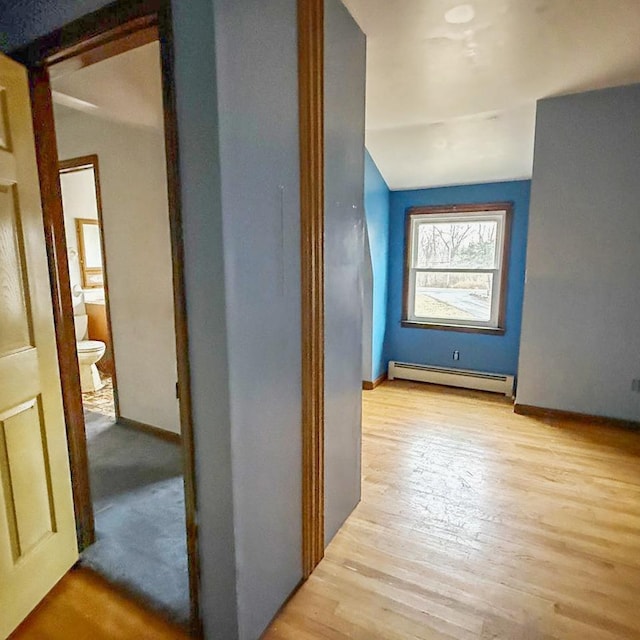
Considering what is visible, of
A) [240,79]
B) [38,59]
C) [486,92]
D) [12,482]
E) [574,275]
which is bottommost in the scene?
[12,482]

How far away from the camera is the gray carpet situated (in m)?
1.64

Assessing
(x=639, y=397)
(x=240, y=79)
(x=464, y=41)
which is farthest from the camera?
(x=639, y=397)

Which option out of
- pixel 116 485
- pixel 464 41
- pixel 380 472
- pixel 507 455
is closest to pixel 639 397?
pixel 507 455

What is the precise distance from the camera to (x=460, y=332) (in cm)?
425

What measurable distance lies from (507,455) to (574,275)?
1.53 m

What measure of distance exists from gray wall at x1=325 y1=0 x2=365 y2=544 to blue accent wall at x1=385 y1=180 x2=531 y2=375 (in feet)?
8.22

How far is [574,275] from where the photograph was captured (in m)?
3.13

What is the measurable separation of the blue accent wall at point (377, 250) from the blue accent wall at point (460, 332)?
0.37 feet

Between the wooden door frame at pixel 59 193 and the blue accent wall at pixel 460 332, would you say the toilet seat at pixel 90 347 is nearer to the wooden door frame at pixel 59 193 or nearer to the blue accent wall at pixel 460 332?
the wooden door frame at pixel 59 193

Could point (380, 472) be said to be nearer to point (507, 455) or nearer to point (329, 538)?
point (329, 538)

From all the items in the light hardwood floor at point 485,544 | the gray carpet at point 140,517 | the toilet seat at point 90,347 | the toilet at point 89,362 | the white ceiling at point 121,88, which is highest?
the white ceiling at point 121,88

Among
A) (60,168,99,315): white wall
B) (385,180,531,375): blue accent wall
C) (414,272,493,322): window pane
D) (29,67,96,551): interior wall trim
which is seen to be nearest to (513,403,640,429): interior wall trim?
(385,180,531,375): blue accent wall

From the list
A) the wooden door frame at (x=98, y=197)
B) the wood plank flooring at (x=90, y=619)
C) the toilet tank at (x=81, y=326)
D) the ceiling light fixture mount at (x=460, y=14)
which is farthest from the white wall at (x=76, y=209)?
the ceiling light fixture mount at (x=460, y=14)

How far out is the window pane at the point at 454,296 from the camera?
4.20m
